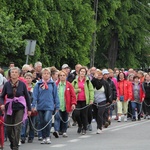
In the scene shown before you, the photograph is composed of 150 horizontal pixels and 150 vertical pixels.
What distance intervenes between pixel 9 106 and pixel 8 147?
1.51 m

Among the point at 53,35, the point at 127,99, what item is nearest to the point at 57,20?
the point at 53,35

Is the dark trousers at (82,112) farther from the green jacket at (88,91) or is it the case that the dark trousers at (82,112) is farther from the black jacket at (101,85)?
the black jacket at (101,85)

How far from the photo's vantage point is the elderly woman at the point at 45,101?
→ 54.0 feet

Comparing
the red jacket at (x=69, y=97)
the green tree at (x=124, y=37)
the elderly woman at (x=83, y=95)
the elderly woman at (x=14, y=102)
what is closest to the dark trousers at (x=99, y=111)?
the elderly woman at (x=83, y=95)

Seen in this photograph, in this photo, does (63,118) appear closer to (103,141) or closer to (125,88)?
(103,141)

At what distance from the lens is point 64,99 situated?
18.4m

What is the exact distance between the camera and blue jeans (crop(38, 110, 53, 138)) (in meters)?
16.4

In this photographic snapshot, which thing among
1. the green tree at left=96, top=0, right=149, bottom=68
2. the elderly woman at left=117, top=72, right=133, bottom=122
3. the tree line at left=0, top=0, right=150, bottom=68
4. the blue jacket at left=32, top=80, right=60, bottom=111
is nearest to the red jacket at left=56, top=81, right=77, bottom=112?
the blue jacket at left=32, top=80, right=60, bottom=111

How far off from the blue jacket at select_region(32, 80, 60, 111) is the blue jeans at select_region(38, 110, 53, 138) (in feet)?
0.40

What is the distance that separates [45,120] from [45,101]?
0.42 m

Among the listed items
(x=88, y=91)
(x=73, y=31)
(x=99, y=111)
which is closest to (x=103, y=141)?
(x=88, y=91)

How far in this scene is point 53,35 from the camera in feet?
127

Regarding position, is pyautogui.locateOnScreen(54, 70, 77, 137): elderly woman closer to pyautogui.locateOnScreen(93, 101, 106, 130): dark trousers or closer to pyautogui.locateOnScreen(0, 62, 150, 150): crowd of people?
pyautogui.locateOnScreen(0, 62, 150, 150): crowd of people

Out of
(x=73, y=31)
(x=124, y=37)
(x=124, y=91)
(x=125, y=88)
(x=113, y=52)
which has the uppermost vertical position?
(x=124, y=37)
